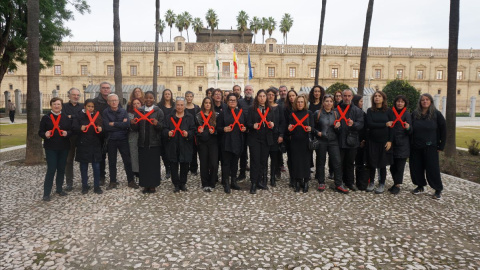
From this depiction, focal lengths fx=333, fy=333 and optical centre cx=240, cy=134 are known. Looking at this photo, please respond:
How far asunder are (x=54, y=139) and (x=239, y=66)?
46.1 m

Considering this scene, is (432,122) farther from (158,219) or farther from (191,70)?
(191,70)

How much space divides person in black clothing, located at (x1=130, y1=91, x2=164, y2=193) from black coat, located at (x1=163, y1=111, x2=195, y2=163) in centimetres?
17

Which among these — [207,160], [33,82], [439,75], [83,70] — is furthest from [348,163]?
[439,75]

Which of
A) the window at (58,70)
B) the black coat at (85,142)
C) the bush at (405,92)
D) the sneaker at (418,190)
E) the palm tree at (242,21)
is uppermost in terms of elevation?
the palm tree at (242,21)

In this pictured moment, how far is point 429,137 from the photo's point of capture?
5824mm

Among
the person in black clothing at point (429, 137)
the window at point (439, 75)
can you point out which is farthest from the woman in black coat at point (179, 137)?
the window at point (439, 75)

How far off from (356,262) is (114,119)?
4.67 metres

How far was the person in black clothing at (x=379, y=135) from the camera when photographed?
5.99 m

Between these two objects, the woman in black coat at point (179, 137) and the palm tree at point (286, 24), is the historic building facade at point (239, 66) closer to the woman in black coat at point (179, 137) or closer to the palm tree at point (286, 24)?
the palm tree at point (286, 24)

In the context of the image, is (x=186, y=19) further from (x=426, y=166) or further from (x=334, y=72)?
(x=426, y=166)

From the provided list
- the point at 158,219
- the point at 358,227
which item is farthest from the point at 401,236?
the point at 158,219

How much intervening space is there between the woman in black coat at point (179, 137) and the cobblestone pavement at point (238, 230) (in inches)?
22.3

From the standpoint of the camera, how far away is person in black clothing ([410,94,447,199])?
580 cm

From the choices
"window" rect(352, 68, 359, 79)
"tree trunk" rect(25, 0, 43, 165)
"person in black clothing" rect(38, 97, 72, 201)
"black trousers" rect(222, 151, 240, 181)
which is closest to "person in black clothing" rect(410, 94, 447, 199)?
"black trousers" rect(222, 151, 240, 181)
